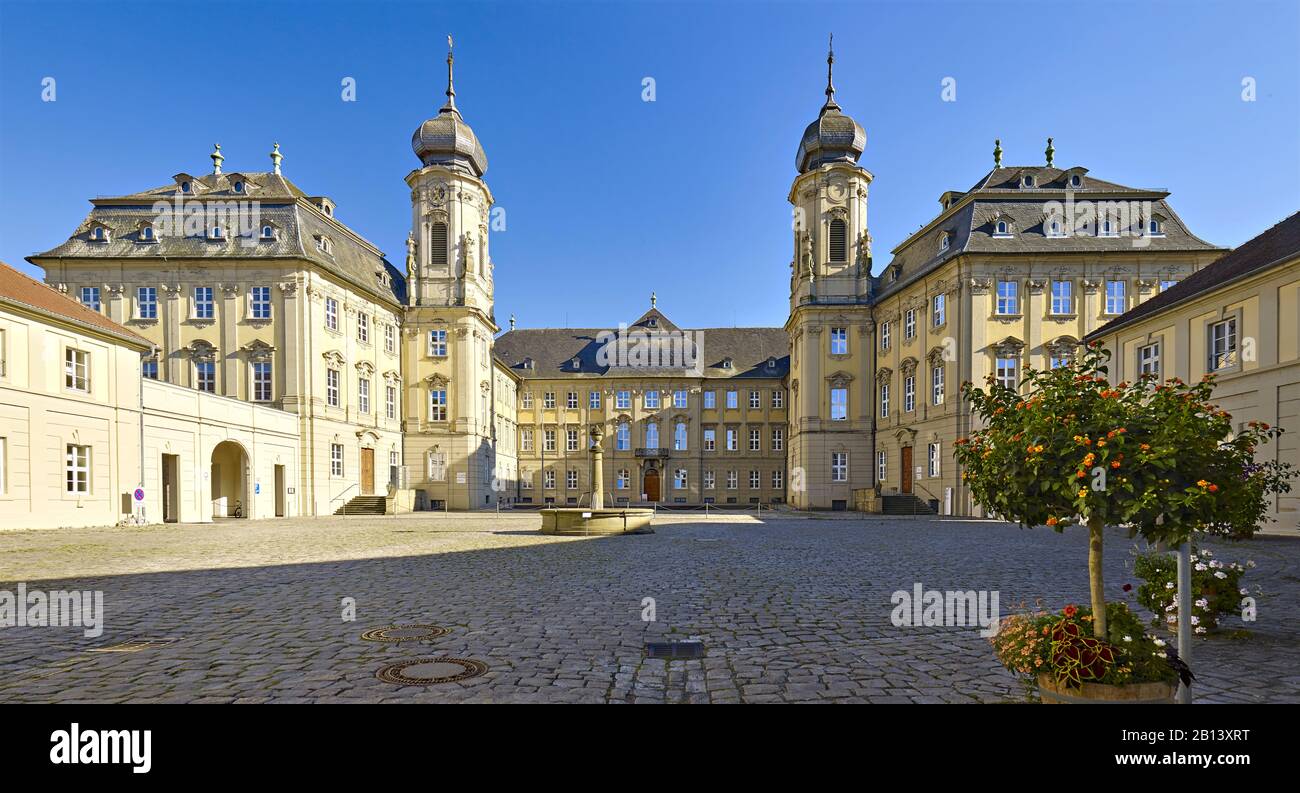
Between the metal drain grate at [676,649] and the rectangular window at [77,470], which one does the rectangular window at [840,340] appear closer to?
the rectangular window at [77,470]

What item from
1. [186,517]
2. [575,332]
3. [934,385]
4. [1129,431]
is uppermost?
[575,332]

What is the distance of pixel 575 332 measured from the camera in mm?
64375

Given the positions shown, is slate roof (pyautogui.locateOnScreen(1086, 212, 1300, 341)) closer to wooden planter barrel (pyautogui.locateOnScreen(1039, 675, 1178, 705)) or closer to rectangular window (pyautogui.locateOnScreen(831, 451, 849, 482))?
rectangular window (pyautogui.locateOnScreen(831, 451, 849, 482))

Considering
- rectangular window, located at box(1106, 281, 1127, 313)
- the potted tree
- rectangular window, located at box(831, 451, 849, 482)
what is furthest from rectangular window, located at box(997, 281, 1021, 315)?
the potted tree

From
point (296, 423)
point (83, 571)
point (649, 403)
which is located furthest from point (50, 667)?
point (649, 403)

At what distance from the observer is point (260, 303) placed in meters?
36.2

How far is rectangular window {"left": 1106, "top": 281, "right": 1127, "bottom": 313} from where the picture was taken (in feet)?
113

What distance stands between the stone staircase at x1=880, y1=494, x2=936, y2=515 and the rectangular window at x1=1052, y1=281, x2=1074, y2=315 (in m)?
12.0

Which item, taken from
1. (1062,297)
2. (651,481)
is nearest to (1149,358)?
(1062,297)

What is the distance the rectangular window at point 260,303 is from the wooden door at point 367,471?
30.8ft
